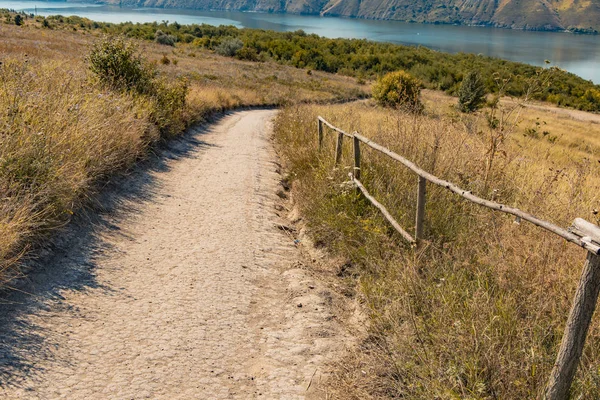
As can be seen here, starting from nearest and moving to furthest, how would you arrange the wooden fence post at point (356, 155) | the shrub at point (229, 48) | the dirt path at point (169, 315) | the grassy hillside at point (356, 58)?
1. the dirt path at point (169, 315)
2. the wooden fence post at point (356, 155)
3. the grassy hillside at point (356, 58)
4. the shrub at point (229, 48)

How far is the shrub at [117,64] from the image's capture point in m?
11.8

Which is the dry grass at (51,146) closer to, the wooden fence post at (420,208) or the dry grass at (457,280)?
the dry grass at (457,280)

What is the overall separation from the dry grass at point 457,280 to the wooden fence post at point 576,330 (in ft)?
0.45

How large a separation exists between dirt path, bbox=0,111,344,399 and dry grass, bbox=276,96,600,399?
0.56m

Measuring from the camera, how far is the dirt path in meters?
3.47

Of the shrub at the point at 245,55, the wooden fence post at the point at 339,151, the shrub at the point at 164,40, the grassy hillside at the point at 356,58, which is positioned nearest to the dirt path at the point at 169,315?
the wooden fence post at the point at 339,151

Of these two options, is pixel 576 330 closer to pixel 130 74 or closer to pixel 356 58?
pixel 130 74

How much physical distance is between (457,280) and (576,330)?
1.47m

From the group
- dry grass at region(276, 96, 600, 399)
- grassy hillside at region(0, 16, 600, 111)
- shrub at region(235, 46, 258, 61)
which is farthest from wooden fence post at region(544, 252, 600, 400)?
shrub at region(235, 46, 258, 61)

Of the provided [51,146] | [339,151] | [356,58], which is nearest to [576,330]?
[339,151]

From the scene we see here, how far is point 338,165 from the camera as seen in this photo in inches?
287

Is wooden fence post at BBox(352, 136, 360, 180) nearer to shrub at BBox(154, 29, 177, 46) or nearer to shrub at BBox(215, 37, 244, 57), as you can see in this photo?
shrub at BBox(215, 37, 244, 57)

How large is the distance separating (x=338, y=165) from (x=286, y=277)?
2425 millimetres

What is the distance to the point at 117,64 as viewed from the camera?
39.5 ft
